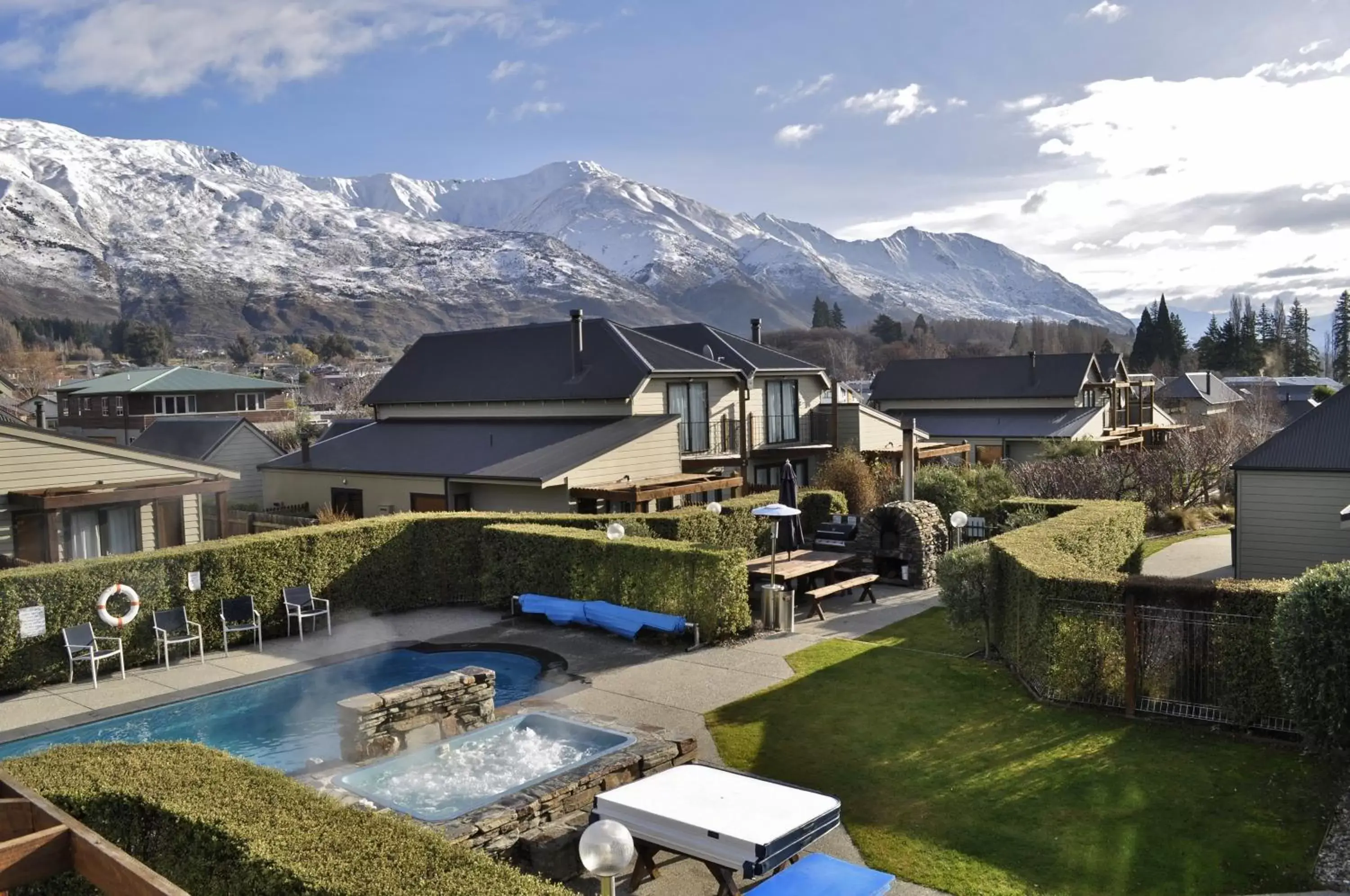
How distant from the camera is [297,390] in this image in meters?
76.1

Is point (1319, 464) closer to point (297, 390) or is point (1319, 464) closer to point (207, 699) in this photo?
point (207, 699)

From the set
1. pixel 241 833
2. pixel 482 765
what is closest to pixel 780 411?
pixel 482 765

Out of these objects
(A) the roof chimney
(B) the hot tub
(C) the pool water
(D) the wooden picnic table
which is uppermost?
(A) the roof chimney

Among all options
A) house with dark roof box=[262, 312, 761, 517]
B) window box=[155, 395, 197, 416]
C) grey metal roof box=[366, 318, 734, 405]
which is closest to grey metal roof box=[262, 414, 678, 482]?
house with dark roof box=[262, 312, 761, 517]

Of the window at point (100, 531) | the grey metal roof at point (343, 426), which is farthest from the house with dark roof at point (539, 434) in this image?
the window at point (100, 531)

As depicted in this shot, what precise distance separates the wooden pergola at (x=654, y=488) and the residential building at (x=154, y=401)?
3006 cm

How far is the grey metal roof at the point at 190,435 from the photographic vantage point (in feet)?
120

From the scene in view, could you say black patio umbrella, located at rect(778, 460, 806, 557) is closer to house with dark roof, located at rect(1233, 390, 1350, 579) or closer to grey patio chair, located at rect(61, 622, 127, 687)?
house with dark roof, located at rect(1233, 390, 1350, 579)

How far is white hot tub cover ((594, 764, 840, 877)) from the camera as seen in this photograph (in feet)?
23.5

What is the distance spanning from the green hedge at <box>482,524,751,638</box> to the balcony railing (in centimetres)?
1096

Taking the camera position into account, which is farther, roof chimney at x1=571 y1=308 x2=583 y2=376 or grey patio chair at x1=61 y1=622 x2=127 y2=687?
roof chimney at x1=571 y1=308 x2=583 y2=376

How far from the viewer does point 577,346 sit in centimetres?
3022

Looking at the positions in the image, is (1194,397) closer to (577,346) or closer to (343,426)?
(577,346)

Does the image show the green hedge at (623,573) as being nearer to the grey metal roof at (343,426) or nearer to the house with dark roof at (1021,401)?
the grey metal roof at (343,426)
